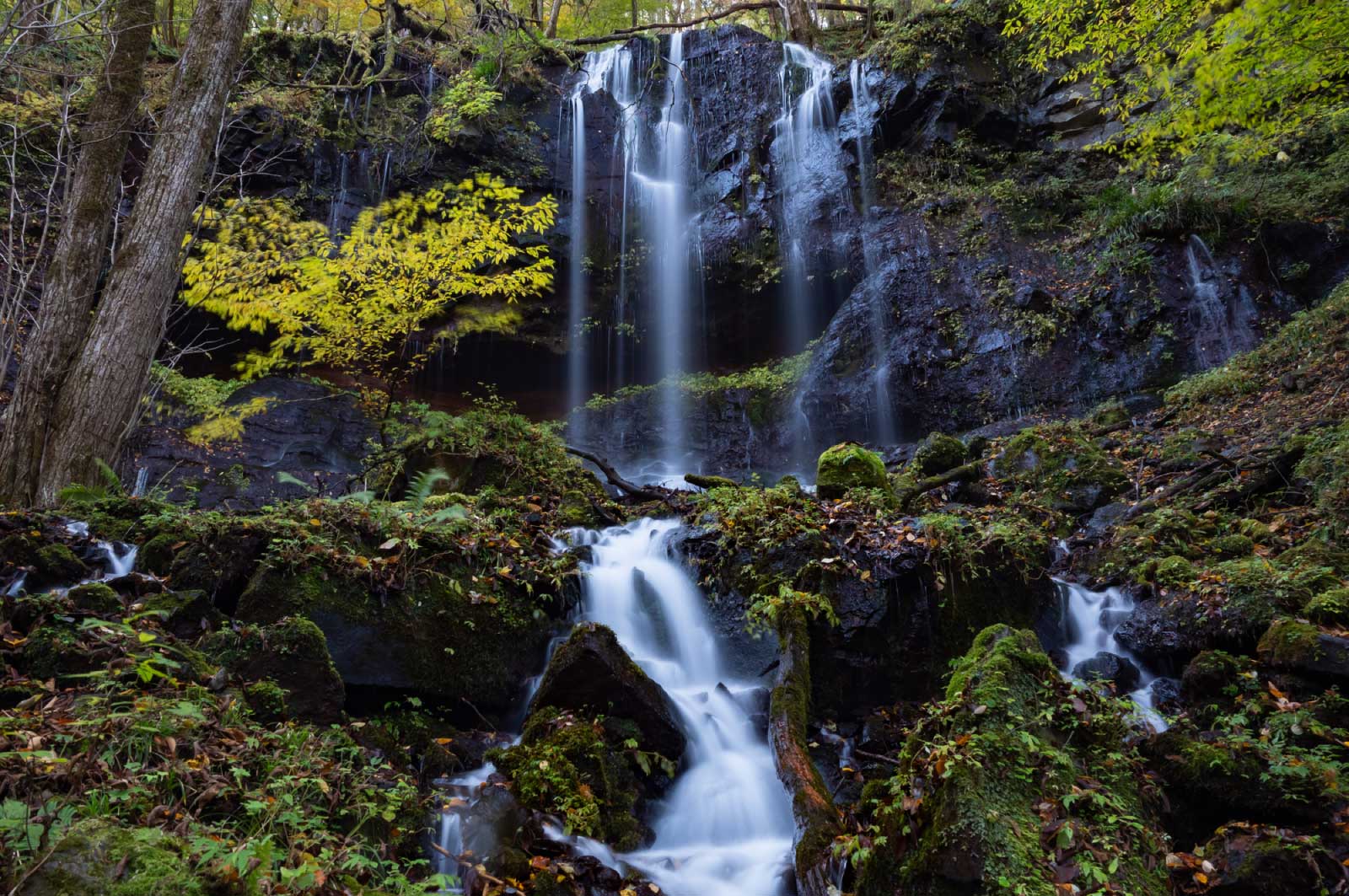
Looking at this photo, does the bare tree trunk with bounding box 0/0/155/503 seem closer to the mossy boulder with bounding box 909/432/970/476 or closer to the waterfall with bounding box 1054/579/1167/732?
the waterfall with bounding box 1054/579/1167/732

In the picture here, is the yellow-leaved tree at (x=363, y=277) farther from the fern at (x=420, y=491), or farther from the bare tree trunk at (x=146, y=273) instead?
the fern at (x=420, y=491)

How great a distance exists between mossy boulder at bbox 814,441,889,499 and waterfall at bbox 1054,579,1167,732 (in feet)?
7.02

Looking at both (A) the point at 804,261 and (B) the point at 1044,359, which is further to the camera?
(A) the point at 804,261

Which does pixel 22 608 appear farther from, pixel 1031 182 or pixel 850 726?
pixel 1031 182

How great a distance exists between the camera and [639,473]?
15.2 metres

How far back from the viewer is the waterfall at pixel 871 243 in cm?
1377

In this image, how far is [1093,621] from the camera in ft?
20.2

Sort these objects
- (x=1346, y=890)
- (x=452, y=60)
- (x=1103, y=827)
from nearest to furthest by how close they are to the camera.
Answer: (x=1346, y=890), (x=1103, y=827), (x=452, y=60)

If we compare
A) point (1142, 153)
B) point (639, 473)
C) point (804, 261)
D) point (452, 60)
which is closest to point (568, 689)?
point (1142, 153)

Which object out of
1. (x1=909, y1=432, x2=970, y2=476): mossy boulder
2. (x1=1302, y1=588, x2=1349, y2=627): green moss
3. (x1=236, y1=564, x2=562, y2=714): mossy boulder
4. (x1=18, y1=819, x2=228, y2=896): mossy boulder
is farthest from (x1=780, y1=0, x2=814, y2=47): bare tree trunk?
(x1=18, y1=819, x2=228, y2=896): mossy boulder

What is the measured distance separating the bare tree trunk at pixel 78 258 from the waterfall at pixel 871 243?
11.8 m

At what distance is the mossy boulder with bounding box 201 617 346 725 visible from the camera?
373 cm

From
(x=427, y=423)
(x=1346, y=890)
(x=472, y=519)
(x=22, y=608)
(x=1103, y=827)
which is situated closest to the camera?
(x=1346, y=890)

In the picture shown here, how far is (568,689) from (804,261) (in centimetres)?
1325
